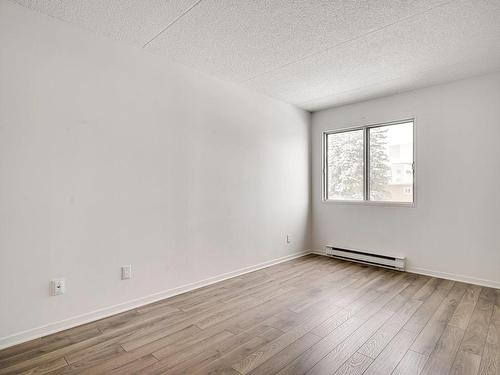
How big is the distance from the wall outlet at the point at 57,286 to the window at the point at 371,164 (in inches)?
154

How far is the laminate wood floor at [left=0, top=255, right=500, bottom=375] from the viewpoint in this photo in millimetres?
1805

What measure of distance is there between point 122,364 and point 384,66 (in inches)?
144

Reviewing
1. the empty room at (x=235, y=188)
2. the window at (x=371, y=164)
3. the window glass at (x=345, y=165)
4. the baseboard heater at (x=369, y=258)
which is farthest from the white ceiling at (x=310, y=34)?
the baseboard heater at (x=369, y=258)

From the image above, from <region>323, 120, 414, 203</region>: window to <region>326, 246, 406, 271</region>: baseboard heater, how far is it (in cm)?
82

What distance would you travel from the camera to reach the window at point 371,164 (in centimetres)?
396

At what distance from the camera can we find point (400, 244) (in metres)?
3.95

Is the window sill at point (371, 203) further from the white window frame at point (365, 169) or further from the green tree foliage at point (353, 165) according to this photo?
the green tree foliage at point (353, 165)

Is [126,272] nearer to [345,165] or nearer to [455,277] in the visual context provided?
[345,165]

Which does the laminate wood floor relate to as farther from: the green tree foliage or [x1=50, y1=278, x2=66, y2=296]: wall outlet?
the green tree foliage

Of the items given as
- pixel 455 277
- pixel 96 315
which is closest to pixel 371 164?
pixel 455 277

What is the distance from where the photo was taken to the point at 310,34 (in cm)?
246

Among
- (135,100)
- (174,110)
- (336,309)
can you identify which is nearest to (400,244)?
(336,309)

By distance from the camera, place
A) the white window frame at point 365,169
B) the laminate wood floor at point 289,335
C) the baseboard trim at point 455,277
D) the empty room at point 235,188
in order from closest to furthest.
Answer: the laminate wood floor at point 289,335 → the empty room at point 235,188 → the baseboard trim at point 455,277 → the white window frame at point 365,169

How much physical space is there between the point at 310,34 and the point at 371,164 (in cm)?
250
